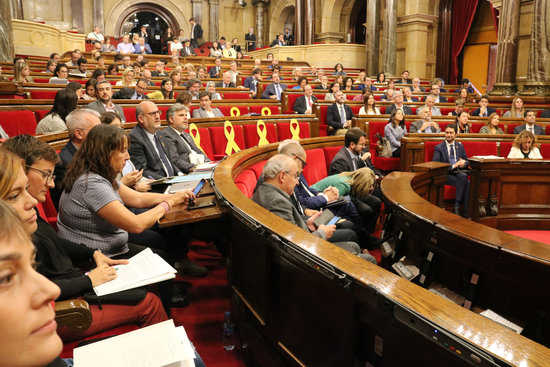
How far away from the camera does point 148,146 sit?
3182mm

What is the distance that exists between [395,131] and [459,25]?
27.9 feet

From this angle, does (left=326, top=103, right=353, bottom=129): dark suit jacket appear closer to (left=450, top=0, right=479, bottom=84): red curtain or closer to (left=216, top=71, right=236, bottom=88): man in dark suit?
(left=216, top=71, right=236, bottom=88): man in dark suit

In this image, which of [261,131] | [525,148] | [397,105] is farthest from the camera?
[397,105]

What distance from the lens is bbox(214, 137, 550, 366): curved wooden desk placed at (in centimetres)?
87

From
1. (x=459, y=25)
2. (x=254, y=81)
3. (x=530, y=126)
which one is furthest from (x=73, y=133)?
(x=459, y=25)

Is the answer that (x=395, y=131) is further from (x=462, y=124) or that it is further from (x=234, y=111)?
(x=234, y=111)

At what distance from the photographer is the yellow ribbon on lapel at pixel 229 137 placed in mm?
4777

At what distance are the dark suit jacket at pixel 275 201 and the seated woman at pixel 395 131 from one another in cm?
386

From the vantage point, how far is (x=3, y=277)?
2.03 feet

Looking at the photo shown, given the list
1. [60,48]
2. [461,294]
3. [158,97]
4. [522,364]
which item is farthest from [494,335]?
[60,48]

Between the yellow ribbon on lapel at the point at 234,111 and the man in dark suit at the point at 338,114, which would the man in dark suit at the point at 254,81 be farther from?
the yellow ribbon on lapel at the point at 234,111

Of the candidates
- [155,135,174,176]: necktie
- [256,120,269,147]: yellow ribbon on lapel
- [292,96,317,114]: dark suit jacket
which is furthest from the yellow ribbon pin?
[292,96,317,114]: dark suit jacket

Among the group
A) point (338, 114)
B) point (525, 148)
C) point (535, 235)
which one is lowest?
point (535, 235)

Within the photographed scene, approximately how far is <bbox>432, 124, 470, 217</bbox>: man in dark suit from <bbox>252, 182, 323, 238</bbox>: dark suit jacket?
313 cm
